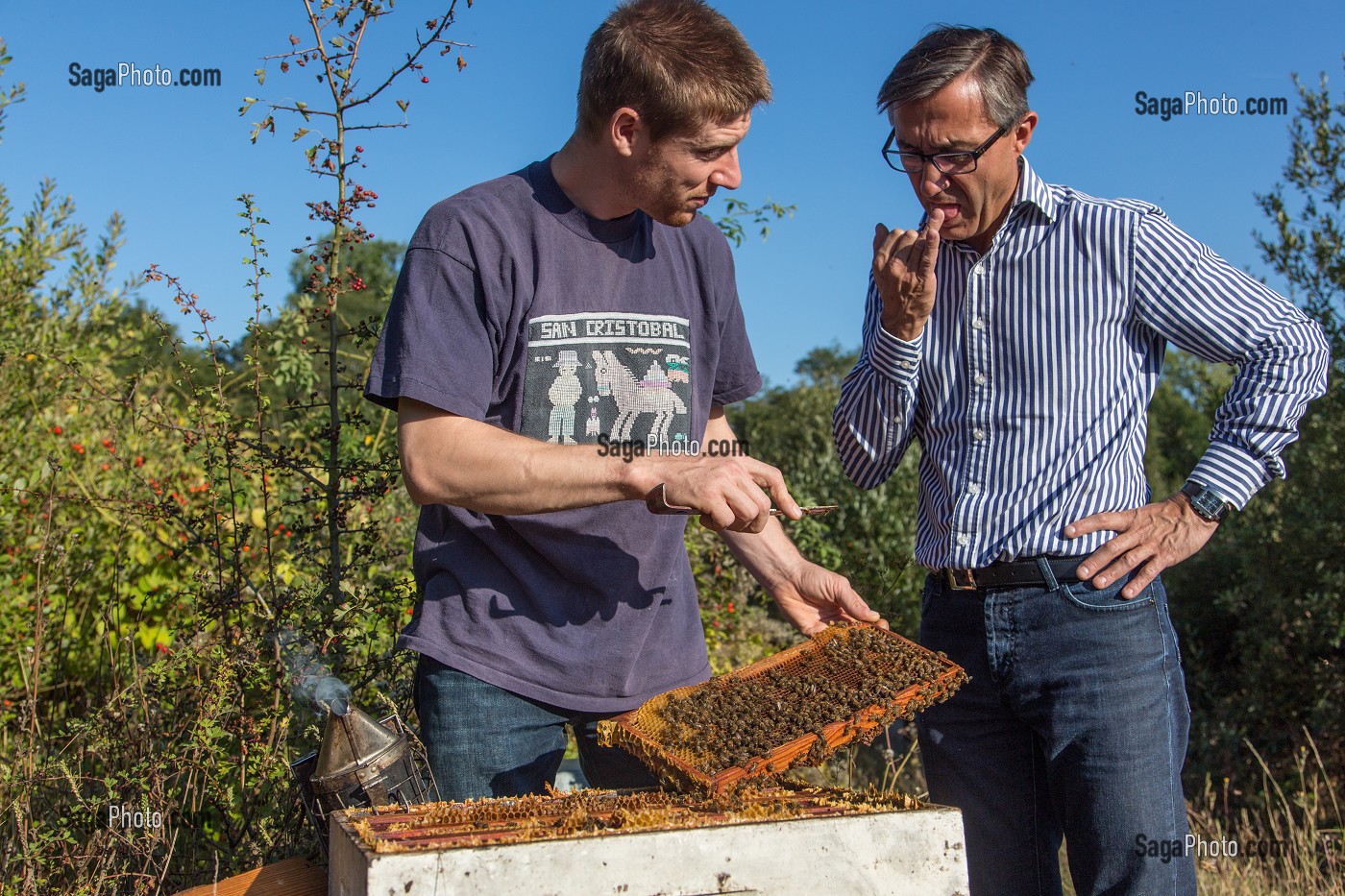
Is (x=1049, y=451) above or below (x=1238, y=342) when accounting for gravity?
below

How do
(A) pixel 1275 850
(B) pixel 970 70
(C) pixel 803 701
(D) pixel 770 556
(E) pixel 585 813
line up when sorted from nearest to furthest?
(E) pixel 585 813, (C) pixel 803 701, (B) pixel 970 70, (D) pixel 770 556, (A) pixel 1275 850

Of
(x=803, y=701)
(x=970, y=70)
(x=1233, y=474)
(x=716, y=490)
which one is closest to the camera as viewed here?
(x=716, y=490)

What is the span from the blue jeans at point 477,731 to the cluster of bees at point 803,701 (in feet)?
1.23

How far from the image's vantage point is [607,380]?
3117mm

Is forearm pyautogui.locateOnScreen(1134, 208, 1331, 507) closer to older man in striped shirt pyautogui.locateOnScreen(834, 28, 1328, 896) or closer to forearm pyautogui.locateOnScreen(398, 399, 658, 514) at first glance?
older man in striped shirt pyautogui.locateOnScreen(834, 28, 1328, 896)

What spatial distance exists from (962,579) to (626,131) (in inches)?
62.1

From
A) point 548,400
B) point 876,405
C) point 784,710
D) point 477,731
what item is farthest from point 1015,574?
point 477,731

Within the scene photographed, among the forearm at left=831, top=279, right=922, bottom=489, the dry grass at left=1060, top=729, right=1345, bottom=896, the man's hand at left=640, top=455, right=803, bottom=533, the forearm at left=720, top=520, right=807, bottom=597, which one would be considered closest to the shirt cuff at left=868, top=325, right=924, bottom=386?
the forearm at left=831, top=279, right=922, bottom=489

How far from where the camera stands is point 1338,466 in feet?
25.1

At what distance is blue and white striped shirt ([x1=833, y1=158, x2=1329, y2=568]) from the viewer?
3.04 metres

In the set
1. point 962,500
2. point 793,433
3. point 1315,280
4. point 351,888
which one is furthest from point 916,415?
point 793,433

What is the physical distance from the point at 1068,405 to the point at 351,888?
7.23 ft

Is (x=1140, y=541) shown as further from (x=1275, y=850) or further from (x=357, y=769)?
(x=1275, y=850)

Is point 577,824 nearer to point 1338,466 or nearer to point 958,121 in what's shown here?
point 958,121
